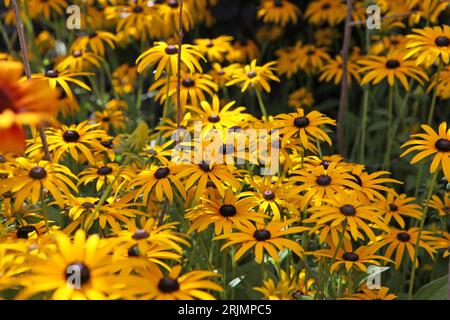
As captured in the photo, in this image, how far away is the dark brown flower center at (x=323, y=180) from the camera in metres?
1.62

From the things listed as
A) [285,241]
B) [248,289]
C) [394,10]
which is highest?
[394,10]

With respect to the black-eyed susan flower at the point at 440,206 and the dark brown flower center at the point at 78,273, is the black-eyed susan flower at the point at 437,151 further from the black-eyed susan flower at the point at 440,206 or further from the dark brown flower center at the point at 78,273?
the dark brown flower center at the point at 78,273

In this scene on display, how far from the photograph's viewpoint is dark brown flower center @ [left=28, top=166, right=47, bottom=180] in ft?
4.93

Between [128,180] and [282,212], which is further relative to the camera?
Answer: [282,212]

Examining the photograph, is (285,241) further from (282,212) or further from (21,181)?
(21,181)

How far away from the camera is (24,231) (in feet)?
4.91

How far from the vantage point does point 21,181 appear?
4.85 ft

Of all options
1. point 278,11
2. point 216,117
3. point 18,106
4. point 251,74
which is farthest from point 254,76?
point 18,106

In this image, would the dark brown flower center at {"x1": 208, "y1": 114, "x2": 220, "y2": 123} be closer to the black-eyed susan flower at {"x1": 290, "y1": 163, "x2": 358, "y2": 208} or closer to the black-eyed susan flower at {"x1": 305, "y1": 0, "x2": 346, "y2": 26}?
the black-eyed susan flower at {"x1": 290, "y1": 163, "x2": 358, "y2": 208}

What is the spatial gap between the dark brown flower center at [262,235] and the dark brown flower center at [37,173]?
1.58ft

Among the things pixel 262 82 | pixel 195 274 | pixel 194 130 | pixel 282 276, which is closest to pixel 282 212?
pixel 282 276

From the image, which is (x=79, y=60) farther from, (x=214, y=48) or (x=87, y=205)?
(x=87, y=205)

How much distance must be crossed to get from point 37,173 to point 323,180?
2.16 feet

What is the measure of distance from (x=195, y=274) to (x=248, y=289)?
47 centimetres
